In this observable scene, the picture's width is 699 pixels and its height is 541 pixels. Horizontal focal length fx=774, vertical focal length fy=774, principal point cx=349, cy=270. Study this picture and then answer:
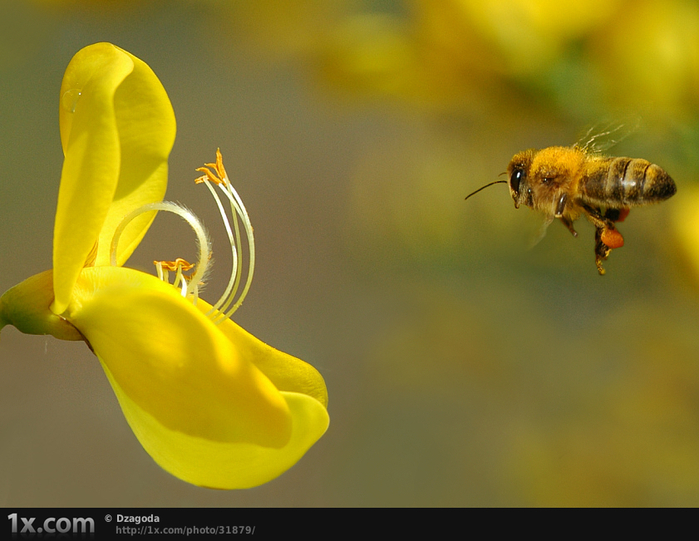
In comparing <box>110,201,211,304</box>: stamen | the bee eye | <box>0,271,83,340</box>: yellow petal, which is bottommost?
<box>0,271,83,340</box>: yellow petal

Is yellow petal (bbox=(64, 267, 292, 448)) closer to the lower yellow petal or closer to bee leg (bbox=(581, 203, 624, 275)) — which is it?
the lower yellow petal

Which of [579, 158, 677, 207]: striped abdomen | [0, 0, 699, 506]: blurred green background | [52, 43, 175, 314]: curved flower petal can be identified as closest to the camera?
[52, 43, 175, 314]: curved flower petal

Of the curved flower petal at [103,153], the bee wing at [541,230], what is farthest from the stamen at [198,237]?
the bee wing at [541,230]

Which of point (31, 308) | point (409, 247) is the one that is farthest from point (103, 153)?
point (409, 247)

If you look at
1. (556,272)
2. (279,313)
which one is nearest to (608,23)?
(556,272)
